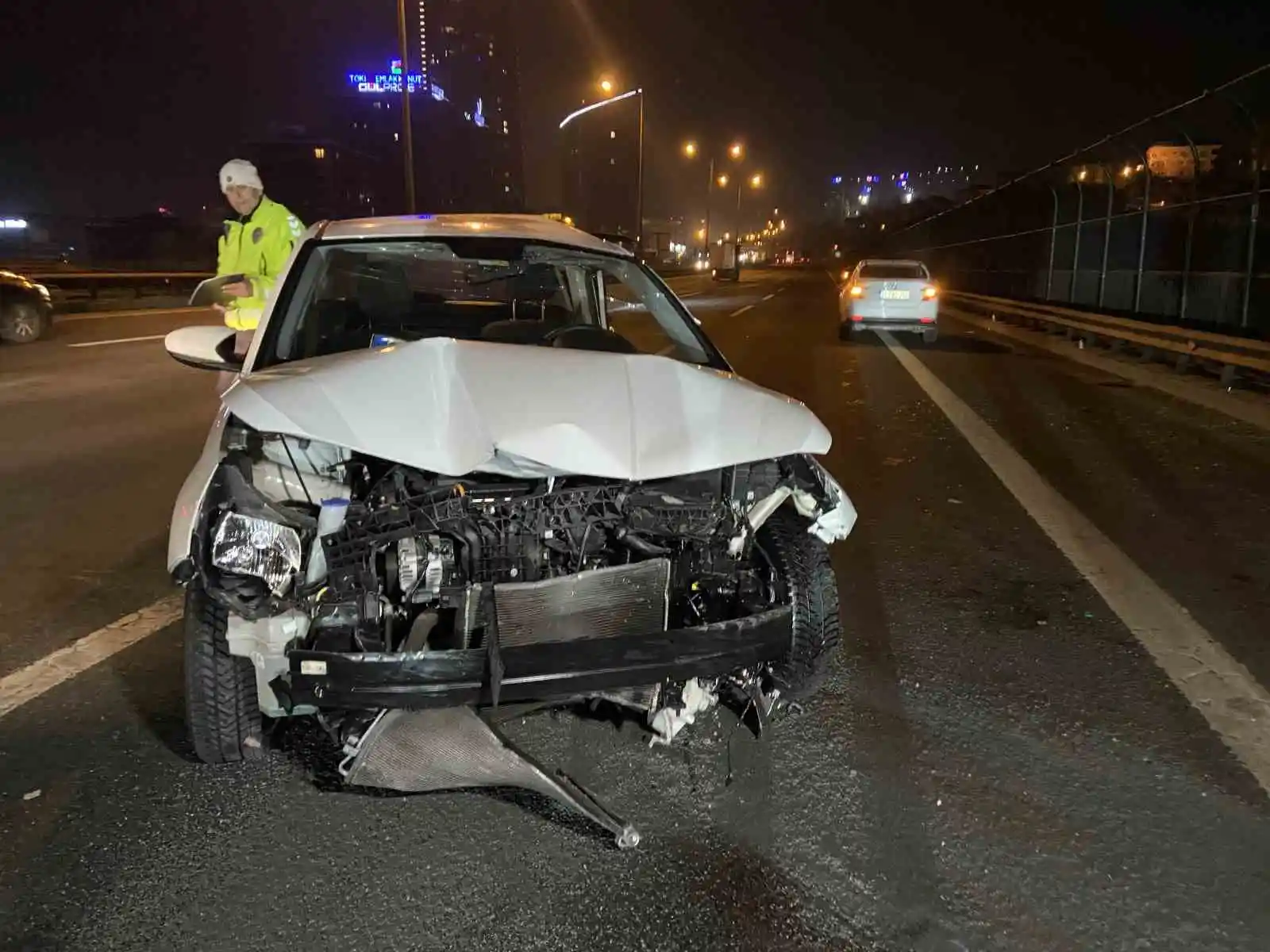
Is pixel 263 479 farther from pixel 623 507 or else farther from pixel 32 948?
pixel 32 948

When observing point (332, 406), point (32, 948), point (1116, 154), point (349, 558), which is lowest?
→ point (32, 948)

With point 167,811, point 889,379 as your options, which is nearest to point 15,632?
point 167,811

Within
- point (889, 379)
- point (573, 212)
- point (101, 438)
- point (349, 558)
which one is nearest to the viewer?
point (349, 558)

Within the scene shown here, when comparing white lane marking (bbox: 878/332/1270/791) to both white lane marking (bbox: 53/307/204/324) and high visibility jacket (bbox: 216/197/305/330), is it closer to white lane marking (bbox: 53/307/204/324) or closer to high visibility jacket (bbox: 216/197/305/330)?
high visibility jacket (bbox: 216/197/305/330)

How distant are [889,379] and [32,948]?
1291 centimetres

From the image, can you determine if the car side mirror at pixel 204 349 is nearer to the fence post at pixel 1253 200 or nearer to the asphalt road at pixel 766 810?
the asphalt road at pixel 766 810

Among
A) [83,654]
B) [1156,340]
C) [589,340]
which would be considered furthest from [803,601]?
[1156,340]

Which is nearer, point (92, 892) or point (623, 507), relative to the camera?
point (92, 892)

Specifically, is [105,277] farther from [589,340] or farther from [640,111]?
[589,340]

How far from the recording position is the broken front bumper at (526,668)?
2775 millimetres

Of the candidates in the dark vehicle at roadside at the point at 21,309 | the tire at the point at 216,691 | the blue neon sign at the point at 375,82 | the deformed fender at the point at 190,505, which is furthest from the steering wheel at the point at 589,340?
the blue neon sign at the point at 375,82

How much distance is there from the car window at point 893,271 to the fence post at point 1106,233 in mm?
3478

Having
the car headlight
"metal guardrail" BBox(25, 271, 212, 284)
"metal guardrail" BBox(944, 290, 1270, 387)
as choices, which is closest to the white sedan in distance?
"metal guardrail" BBox(944, 290, 1270, 387)

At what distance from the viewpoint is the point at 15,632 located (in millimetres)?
4520
